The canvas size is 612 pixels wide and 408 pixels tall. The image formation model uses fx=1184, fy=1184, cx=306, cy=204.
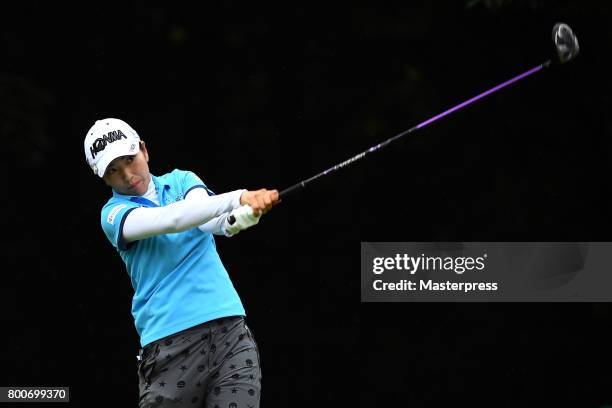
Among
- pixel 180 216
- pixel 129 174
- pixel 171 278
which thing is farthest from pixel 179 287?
pixel 129 174

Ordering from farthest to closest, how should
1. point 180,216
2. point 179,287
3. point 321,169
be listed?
1. point 321,169
2. point 179,287
3. point 180,216

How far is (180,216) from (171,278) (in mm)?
329

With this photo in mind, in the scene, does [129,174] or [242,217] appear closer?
[242,217]

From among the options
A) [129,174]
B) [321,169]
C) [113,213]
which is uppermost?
[321,169]

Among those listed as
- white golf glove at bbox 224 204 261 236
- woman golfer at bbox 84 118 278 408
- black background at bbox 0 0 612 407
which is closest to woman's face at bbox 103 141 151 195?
woman golfer at bbox 84 118 278 408

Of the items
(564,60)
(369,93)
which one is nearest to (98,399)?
(369,93)

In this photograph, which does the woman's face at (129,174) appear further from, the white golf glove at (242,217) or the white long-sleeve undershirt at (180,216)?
the white golf glove at (242,217)

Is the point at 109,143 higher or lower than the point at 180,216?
higher

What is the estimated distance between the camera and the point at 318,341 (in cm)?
814

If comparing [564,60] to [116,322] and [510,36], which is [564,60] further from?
[116,322]

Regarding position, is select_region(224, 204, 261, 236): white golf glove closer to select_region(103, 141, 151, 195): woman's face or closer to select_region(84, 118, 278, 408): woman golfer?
select_region(84, 118, 278, 408): woman golfer

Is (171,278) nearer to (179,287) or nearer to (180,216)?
(179,287)

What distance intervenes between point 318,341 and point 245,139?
150 centimetres

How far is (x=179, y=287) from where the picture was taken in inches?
177
